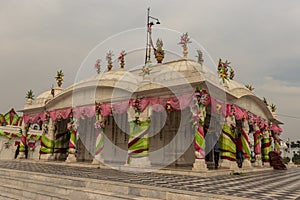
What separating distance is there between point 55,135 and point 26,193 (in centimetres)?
1347

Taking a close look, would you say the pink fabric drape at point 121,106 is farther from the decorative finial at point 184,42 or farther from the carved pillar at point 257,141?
the carved pillar at point 257,141

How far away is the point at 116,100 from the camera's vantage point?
17.0m

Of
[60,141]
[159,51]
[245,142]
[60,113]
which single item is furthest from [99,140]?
[245,142]

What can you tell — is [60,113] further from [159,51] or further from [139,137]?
[159,51]

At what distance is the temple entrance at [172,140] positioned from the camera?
1727 cm

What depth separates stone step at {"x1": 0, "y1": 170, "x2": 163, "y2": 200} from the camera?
25.4ft

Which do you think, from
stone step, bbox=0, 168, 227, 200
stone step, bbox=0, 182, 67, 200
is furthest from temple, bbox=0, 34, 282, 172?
stone step, bbox=0, 182, 67, 200

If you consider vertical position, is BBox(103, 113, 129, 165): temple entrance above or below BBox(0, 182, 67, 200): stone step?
above

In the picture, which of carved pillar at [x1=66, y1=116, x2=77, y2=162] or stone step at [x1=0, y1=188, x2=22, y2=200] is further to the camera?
carved pillar at [x1=66, y1=116, x2=77, y2=162]

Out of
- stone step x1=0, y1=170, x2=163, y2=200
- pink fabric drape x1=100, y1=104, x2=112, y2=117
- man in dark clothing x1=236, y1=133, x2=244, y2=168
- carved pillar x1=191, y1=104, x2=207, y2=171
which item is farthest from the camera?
man in dark clothing x1=236, y1=133, x2=244, y2=168

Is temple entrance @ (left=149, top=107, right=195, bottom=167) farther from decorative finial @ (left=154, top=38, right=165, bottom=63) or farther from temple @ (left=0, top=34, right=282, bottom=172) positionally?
decorative finial @ (left=154, top=38, right=165, bottom=63)

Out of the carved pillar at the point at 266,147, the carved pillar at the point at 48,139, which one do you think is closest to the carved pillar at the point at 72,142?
the carved pillar at the point at 48,139

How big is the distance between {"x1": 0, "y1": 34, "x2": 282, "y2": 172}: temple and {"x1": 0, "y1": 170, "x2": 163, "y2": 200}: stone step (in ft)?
19.1

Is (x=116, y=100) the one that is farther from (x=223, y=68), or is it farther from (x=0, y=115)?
(x=0, y=115)
